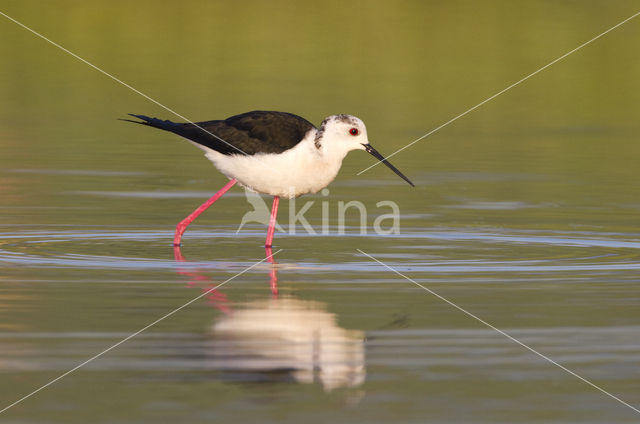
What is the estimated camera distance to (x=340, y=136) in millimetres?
13125

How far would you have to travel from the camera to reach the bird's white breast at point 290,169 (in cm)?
1300

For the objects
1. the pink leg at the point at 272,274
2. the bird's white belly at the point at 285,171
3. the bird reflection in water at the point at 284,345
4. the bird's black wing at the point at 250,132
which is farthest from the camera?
the bird's black wing at the point at 250,132

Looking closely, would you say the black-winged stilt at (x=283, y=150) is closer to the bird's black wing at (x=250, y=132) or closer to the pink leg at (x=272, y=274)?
the bird's black wing at (x=250, y=132)

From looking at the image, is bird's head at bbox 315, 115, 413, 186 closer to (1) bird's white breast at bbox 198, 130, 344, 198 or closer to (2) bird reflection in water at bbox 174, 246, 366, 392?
(1) bird's white breast at bbox 198, 130, 344, 198

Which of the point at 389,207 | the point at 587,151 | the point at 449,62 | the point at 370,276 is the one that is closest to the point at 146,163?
the point at 389,207

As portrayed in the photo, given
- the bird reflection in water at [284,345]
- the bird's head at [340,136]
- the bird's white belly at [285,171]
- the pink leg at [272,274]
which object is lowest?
the bird reflection in water at [284,345]

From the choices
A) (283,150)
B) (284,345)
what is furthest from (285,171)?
(284,345)

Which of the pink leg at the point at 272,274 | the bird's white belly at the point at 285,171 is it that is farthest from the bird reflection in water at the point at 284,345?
the bird's white belly at the point at 285,171

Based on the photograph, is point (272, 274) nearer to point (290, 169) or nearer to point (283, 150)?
point (290, 169)

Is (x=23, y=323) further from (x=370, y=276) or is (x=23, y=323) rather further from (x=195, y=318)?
(x=370, y=276)

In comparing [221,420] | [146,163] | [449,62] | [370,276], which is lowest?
[221,420]

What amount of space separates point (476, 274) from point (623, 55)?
99.2ft

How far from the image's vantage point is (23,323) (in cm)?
892

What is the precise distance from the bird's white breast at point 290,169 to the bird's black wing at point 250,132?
0.07 meters
